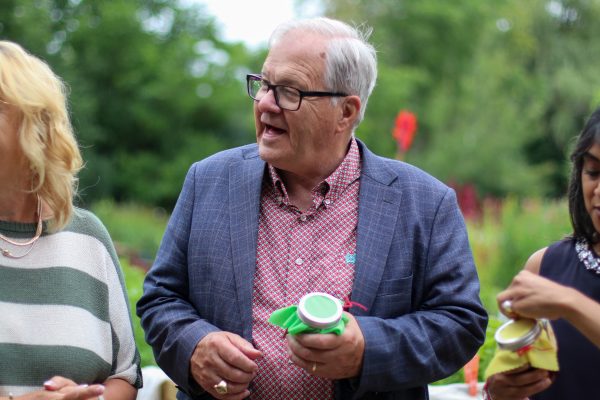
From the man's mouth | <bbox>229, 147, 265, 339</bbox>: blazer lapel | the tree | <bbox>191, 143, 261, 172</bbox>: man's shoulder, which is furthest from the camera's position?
the tree

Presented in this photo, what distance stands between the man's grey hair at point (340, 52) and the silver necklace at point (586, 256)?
94cm

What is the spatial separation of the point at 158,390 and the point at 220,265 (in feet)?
2.75

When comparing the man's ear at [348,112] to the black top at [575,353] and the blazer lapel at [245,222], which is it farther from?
the black top at [575,353]

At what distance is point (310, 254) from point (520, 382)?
870mm

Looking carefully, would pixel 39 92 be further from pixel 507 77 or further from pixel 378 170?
pixel 507 77

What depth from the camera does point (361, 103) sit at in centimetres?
315

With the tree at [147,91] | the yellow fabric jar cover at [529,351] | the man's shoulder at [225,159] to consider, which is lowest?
the tree at [147,91]

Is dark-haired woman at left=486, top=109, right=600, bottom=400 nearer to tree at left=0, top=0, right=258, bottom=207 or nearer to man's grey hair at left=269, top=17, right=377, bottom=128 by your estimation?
man's grey hair at left=269, top=17, right=377, bottom=128

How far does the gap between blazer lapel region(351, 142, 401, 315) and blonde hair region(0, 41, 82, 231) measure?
0.98m

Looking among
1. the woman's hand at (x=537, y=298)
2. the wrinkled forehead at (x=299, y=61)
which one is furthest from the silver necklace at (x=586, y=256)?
the wrinkled forehead at (x=299, y=61)

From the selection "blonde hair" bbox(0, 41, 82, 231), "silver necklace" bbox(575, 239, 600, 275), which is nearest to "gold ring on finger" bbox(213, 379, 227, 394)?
"blonde hair" bbox(0, 41, 82, 231)

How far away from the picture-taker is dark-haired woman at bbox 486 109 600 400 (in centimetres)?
228

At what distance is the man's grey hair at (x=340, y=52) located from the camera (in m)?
3.03

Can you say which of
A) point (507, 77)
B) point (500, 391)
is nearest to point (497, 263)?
point (500, 391)
